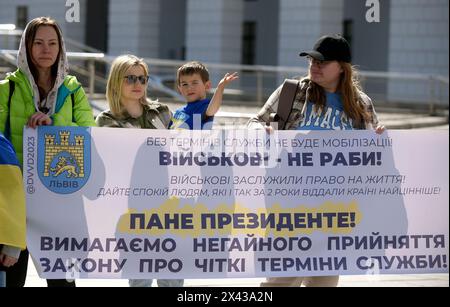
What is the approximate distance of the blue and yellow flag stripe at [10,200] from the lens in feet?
17.0

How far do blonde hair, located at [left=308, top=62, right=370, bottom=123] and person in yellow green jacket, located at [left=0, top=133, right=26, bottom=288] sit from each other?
1986 millimetres

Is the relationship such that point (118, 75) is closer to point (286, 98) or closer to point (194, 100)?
point (194, 100)

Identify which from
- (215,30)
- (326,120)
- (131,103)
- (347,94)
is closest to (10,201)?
(131,103)

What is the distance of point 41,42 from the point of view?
5957 mm

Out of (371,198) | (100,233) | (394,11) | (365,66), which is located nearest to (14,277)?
(100,233)

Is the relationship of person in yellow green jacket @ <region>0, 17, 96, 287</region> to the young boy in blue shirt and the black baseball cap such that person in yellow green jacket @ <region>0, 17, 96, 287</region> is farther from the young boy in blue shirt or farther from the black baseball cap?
the black baseball cap

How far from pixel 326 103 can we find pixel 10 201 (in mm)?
2138

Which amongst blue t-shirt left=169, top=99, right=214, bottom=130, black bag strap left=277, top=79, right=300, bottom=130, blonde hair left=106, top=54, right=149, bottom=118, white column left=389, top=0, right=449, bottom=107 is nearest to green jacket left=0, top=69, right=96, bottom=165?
blonde hair left=106, top=54, right=149, bottom=118

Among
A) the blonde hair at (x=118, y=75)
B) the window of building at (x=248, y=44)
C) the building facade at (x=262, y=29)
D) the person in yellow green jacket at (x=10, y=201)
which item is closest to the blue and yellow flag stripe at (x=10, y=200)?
the person in yellow green jacket at (x=10, y=201)

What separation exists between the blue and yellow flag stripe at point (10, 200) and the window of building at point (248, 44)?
3200cm

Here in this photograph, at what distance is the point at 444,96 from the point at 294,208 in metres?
19.1

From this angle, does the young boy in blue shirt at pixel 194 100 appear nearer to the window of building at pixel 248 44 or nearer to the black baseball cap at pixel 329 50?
the black baseball cap at pixel 329 50

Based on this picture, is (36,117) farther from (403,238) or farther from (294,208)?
(403,238)

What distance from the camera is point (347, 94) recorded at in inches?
245
